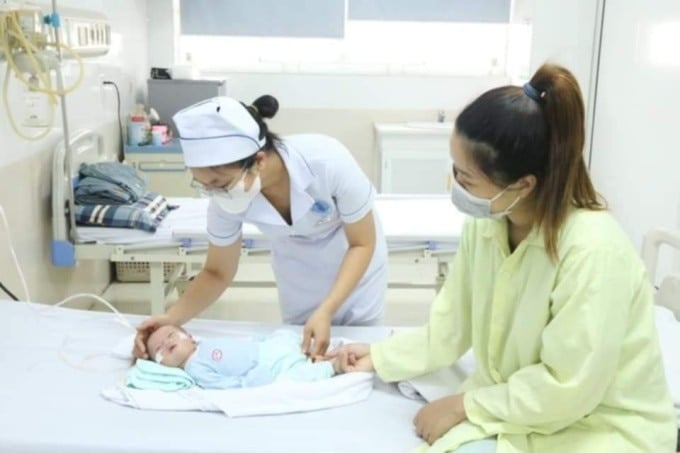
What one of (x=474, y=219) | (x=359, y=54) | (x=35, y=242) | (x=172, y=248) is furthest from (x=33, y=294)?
(x=359, y=54)

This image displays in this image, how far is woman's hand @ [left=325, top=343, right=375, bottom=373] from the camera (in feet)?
5.69

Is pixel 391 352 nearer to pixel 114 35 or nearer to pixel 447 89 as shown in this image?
pixel 114 35

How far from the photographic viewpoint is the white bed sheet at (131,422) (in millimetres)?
1438

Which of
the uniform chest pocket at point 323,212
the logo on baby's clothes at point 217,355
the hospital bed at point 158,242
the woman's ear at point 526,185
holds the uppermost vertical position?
the woman's ear at point 526,185

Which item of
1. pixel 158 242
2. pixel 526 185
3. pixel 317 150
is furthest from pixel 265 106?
pixel 158 242

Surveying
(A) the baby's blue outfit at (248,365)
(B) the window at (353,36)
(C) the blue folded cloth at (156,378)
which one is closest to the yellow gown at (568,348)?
(A) the baby's blue outfit at (248,365)

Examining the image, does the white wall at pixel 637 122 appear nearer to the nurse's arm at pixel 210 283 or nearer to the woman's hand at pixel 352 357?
the woman's hand at pixel 352 357

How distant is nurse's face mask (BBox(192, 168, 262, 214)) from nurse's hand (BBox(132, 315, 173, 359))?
38 cm

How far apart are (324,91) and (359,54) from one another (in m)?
0.43

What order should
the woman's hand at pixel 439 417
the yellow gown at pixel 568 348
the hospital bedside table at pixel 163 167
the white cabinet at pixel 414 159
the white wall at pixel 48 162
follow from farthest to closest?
the white cabinet at pixel 414 159 → the hospital bedside table at pixel 163 167 → the white wall at pixel 48 162 → the woman's hand at pixel 439 417 → the yellow gown at pixel 568 348

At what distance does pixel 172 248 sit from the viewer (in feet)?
10.5

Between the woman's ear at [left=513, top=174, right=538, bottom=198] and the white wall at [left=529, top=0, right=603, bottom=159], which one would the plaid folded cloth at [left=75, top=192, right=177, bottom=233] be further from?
the white wall at [left=529, top=0, right=603, bottom=159]

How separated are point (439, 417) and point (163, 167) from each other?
3314 millimetres

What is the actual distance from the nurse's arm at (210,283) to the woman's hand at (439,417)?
76cm
